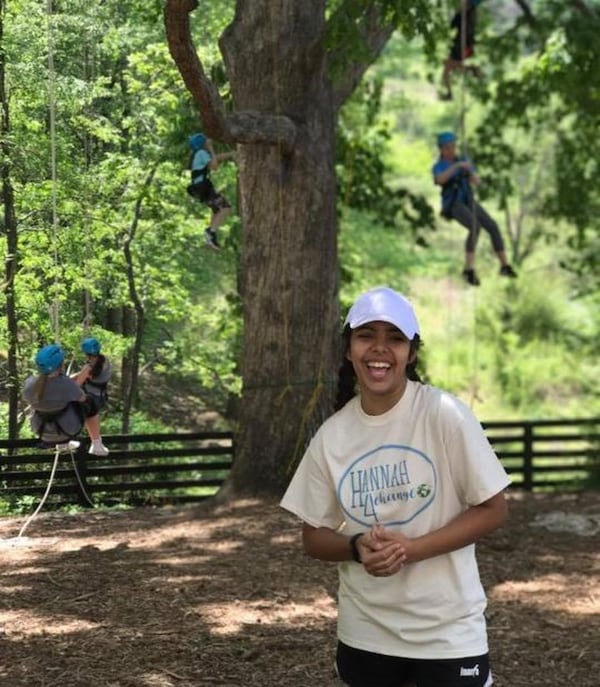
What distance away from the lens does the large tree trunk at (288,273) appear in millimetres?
7902

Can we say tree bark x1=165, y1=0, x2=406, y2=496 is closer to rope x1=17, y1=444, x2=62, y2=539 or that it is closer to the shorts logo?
rope x1=17, y1=444, x2=62, y2=539

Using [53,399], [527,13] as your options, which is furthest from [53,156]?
[527,13]

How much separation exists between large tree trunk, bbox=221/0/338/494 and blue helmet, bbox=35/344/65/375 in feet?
9.16

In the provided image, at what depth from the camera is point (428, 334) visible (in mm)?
32062

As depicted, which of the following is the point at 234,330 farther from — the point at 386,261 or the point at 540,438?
the point at 386,261

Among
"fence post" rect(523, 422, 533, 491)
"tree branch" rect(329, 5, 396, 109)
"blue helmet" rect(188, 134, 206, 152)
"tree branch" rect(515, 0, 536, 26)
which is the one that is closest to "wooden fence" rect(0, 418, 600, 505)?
"blue helmet" rect(188, 134, 206, 152)

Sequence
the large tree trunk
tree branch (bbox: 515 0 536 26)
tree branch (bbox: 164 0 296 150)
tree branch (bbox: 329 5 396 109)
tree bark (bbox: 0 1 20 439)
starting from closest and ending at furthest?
tree branch (bbox: 164 0 296 150)
tree bark (bbox: 0 1 20 439)
the large tree trunk
tree branch (bbox: 329 5 396 109)
tree branch (bbox: 515 0 536 26)

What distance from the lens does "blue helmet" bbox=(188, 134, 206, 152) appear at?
22.6ft

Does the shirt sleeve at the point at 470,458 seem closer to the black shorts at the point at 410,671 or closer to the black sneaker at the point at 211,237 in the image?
the black shorts at the point at 410,671

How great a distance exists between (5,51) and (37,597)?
2.85 m

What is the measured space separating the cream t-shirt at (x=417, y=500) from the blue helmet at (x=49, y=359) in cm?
284

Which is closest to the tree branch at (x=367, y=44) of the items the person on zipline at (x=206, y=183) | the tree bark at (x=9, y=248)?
the person on zipline at (x=206, y=183)

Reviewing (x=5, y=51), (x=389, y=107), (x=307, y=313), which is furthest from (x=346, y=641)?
(x=389, y=107)

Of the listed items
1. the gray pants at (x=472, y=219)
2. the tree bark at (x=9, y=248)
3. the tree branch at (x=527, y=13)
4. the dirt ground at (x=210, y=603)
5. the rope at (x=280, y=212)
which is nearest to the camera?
the dirt ground at (x=210, y=603)
